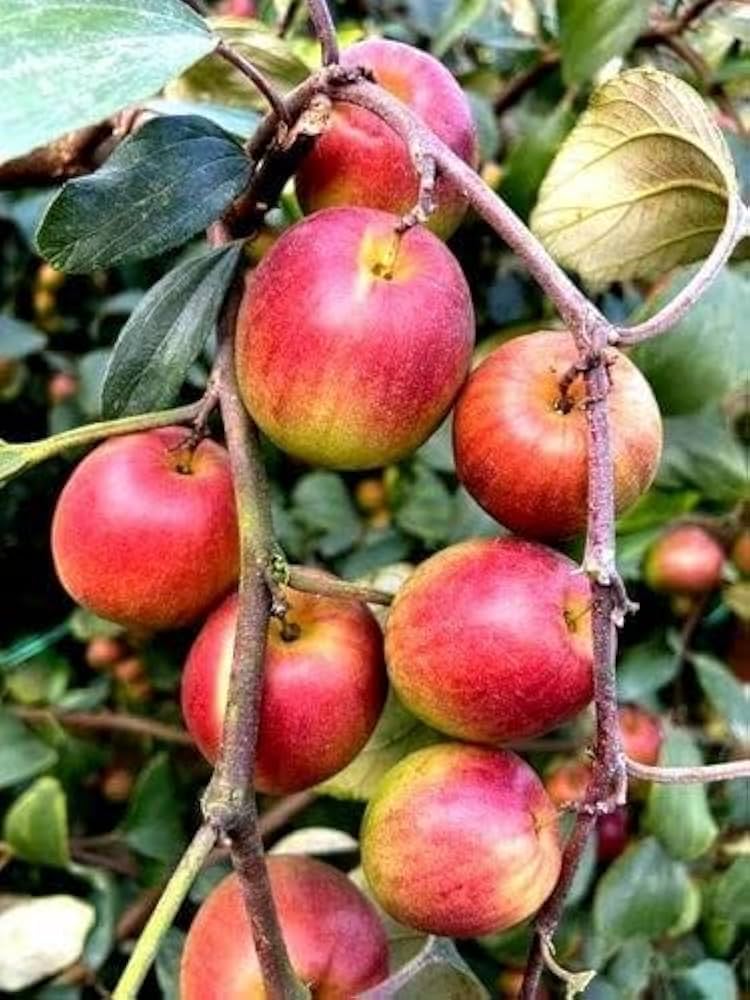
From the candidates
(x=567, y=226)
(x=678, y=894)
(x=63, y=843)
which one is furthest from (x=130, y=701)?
(x=567, y=226)

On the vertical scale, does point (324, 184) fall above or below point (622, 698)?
above

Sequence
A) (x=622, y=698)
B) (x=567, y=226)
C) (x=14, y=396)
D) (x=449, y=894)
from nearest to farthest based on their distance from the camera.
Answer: (x=449, y=894) → (x=567, y=226) → (x=622, y=698) → (x=14, y=396)

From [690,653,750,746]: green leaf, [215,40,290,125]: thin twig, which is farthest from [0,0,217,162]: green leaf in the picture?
[690,653,750,746]: green leaf

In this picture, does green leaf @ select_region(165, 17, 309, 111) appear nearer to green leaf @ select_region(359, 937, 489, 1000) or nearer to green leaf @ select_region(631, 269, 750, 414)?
green leaf @ select_region(631, 269, 750, 414)

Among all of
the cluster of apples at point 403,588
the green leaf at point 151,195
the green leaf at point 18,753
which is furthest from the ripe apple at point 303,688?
the green leaf at point 18,753

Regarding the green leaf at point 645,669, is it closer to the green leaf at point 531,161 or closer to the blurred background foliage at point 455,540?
the blurred background foliage at point 455,540

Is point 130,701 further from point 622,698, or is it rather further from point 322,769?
point 322,769

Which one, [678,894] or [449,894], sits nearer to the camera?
[449,894]

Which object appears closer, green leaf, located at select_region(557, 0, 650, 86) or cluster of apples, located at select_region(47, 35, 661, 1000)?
cluster of apples, located at select_region(47, 35, 661, 1000)
